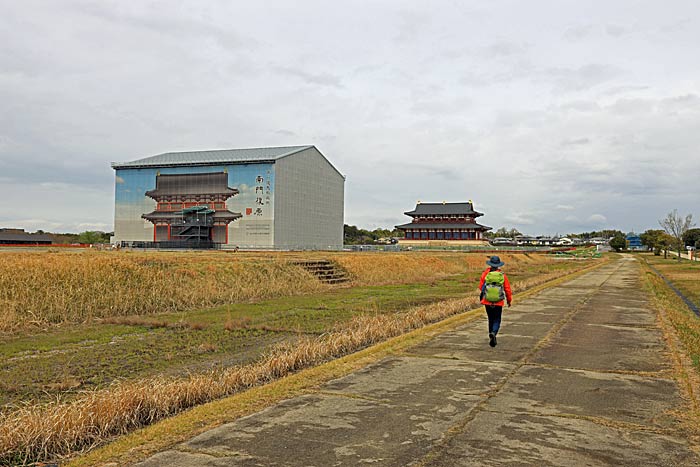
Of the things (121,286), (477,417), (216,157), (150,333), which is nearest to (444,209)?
(216,157)

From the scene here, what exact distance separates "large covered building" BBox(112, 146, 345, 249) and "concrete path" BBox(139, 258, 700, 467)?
53497mm

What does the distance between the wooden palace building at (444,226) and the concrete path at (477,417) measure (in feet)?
268

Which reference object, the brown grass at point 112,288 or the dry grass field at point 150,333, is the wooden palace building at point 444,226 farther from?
the brown grass at point 112,288

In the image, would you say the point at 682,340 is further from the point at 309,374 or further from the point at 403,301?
the point at 403,301

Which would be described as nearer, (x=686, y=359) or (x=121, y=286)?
(x=686, y=359)

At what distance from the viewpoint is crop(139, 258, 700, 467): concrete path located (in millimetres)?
5129

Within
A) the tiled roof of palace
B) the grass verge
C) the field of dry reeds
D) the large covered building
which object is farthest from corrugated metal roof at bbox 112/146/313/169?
the grass verge

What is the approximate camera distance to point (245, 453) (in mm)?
5160

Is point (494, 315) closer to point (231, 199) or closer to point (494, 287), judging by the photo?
point (494, 287)

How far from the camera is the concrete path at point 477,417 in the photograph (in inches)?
202

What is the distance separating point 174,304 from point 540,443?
50.3ft

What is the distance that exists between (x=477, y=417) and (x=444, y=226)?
287ft

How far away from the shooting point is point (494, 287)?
10812 mm

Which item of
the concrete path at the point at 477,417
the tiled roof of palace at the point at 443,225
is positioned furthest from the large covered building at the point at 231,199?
the concrete path at the point at 477,417
